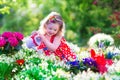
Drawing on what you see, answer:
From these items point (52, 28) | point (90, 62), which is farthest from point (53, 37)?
point (90, 62)

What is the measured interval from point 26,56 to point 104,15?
479 inches

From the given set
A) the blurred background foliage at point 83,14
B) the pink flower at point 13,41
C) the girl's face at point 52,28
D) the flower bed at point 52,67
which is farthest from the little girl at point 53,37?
the blurred background foliage at point 83,14

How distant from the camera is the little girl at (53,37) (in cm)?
689

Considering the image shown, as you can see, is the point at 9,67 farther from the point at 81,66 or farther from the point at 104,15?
the point at 104,15

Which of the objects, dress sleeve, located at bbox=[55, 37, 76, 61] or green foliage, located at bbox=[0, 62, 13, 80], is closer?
green foliage, located at bbox=[0, 62, 13, 80]

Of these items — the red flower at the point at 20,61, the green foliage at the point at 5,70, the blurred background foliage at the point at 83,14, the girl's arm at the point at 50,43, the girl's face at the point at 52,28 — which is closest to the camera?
the green foliage at the point at 5,70

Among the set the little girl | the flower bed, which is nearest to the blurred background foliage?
the little girl

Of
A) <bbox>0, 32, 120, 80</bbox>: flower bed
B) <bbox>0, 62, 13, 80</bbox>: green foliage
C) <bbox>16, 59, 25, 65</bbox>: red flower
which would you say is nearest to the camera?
<bbox>0, 32, 120, 80</bbox>: flower bed

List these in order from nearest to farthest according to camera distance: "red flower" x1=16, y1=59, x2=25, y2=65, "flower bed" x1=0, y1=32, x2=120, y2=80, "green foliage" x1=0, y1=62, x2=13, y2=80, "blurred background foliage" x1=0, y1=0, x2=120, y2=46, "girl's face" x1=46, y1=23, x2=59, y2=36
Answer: "flower bed" x1=0, y1=32, x2=120, y2=80, "green foliage" x1=0, y1=62, x2=13, y2=80, "red flower" x1=16, y1=59, x2=25, y2=65, "girl's face" x1=46, y1=23, x2=59, y2=36, "blurred background foliage" x1=0, y1=0, x2=120, y2=46

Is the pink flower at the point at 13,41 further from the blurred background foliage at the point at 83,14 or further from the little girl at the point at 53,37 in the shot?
the blurred background foliage at the point at 83,14

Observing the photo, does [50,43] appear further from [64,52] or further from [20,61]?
[20,61]

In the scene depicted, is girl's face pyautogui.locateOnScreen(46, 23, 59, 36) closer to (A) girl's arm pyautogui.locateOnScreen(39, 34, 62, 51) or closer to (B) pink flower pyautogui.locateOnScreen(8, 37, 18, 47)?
(A) girl's arm pyautogui.locateOnScreen(39, 34, 62, 51)

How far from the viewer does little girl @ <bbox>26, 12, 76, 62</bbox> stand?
689cm

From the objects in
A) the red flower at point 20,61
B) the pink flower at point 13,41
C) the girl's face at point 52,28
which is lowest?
the red flower at point 20,61
